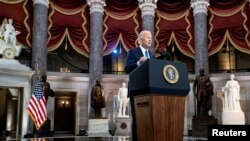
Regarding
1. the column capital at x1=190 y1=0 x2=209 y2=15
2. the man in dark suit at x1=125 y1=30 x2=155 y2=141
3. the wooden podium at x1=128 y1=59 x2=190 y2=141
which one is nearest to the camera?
the wooden podium at x1=128 y1=59 x2=190 y2=141

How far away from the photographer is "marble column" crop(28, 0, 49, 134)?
13.6 meters

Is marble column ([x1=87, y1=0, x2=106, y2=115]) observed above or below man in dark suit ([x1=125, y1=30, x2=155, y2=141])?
above

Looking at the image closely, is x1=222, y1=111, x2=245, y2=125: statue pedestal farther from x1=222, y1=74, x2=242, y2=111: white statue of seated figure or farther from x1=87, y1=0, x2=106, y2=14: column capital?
x1=87, y1=0, x2=106, y2=14: column capital

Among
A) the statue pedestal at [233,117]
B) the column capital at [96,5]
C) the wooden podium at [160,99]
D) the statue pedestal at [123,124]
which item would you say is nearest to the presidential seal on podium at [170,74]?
the wooden podium at [160,99]

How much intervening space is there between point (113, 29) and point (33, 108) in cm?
804

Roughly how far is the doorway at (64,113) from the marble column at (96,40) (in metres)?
3.09

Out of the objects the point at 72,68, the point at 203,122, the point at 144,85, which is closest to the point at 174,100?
the point at 144,85

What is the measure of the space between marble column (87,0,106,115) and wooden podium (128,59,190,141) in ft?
37.0

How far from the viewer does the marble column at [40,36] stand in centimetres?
1358

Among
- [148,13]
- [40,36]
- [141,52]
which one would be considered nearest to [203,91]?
[148,13]

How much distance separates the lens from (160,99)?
3111 mm

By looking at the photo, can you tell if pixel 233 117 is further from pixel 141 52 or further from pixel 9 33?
pixel 141 52

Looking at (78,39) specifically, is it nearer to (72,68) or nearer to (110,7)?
(110,7)

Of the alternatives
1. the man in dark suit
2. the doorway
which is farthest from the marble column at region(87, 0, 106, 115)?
the man in dark suit
